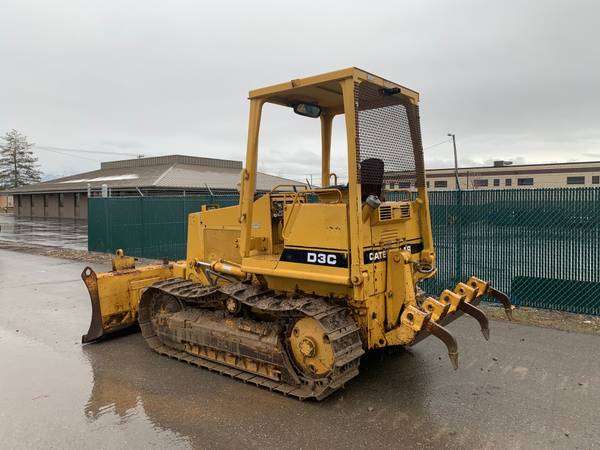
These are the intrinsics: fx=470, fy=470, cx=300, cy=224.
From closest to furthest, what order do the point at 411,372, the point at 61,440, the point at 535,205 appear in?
the point at 61,440 < the point at 411,372 < the point at 535,205

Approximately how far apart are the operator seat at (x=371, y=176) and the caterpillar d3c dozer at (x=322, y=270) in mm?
15

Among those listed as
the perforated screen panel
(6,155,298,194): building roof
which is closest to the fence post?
the perforated screen panel

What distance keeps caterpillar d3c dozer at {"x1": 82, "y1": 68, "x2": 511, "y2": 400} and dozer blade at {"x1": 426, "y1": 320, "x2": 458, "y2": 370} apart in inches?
0.5

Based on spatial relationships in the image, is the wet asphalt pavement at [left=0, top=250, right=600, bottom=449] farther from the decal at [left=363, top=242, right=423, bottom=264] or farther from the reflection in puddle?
the decal at [left=363, top=242, right=423, bottom=264]

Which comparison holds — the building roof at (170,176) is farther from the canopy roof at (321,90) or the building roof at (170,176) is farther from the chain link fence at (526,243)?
the canopy roof at (321,90)

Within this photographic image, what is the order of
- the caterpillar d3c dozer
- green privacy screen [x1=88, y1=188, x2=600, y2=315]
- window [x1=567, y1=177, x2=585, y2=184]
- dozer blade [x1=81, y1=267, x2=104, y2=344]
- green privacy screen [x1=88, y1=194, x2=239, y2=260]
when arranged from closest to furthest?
1. the caterpillar d3c dozer
2. dozer blade [x1=81, y1=267, x2=104, y2=344]
3. green privacy screen [x1=88, y1=188, x2=600, y2=315]
4. green privacy screen [x1=88, y1=194, x2=239, y2=260]
5. window [x1=567, y1=177, x2=585, y2=184]

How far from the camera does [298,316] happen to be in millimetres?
4508

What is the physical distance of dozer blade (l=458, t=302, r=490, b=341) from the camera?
4652mm

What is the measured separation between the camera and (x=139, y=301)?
5992 millimetres

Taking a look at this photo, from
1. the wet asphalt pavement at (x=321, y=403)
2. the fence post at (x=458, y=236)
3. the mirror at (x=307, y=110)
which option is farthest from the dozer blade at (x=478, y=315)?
the fence post at (x=458, y=236)

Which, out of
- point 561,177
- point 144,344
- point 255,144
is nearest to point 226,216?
point 255,144

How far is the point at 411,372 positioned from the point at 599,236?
399 cm

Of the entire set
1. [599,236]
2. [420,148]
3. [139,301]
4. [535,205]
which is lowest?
[139,301]

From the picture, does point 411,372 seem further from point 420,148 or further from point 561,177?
point 561,177
